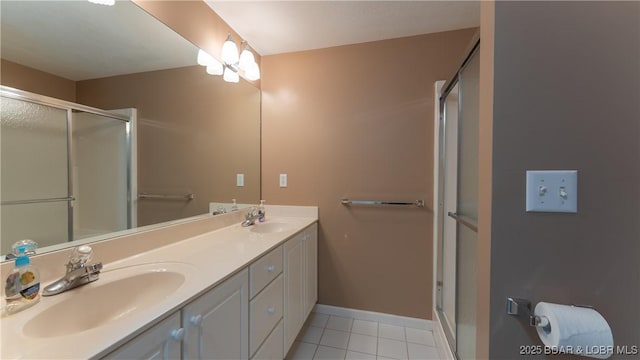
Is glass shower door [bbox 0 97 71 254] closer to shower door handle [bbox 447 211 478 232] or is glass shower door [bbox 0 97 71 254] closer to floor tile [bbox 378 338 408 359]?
shower door handle [bbox 447 211 478 232]

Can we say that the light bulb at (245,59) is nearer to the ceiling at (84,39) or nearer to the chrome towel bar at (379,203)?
the ceiling at (84,39)

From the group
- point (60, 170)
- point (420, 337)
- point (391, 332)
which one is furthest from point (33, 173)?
point (420, 337)

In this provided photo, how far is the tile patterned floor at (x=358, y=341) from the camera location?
1.63 m

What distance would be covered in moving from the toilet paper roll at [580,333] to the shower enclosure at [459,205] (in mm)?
590

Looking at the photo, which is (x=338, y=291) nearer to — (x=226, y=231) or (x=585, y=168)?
(x=226, y=231)

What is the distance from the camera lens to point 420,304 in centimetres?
193

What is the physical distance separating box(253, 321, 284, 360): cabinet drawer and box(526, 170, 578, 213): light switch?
1259 mm

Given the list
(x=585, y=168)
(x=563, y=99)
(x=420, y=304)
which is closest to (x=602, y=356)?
(x=585, y=168)

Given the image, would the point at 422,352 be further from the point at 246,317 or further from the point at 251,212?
the point at 251,212

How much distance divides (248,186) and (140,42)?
1.21 meters

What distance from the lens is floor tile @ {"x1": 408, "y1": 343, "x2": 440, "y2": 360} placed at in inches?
63.9

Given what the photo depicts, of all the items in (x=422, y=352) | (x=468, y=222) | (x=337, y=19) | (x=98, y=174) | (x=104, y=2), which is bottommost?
(x=422, y=352)

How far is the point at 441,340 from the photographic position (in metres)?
1.71

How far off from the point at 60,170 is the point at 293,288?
1.31 meters
